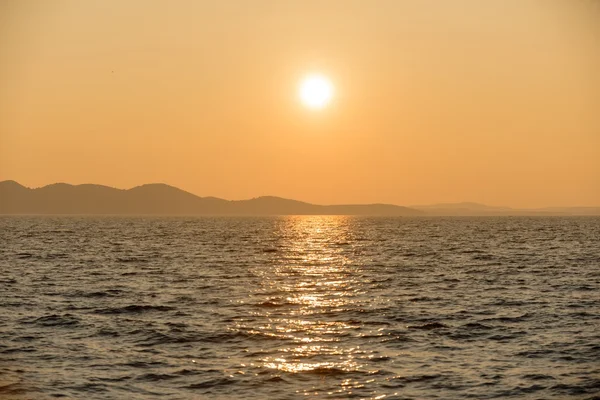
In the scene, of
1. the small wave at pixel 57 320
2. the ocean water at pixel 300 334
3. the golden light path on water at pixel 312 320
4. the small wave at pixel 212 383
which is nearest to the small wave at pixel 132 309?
the ocean water at pixel 300 334

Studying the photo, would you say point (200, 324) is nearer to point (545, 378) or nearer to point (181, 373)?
point (181, 373)

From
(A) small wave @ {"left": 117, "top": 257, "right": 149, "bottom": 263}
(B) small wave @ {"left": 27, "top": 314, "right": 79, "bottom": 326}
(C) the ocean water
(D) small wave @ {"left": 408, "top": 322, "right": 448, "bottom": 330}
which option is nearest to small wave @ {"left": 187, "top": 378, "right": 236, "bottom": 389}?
(C) the ocean water

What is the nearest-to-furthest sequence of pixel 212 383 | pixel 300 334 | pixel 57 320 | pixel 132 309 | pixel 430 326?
pixel 212 383 < pixel 300 334 < pixel 430 326 < pixel 57 320 < pixel 132 309

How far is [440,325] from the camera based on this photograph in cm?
3397

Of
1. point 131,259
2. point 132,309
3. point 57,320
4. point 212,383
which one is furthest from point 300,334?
point 131,259

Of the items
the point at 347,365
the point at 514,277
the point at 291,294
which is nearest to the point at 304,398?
the point at 347,365

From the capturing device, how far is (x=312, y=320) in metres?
35.6

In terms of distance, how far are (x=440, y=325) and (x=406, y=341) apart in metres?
4.02

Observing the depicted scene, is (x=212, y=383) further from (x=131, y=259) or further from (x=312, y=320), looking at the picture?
(x=131, y=259)

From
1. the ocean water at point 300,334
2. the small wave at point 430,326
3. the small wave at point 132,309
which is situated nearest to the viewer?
the ocean water at point 300,334

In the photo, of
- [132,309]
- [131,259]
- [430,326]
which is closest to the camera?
[430,326]

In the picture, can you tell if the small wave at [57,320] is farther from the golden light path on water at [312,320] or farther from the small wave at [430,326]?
the small wave at [430,326]

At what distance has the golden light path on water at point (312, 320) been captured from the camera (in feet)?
87.0

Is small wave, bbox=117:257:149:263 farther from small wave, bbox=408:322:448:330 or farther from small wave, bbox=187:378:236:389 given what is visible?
small wave, bbox=187:378:236:389
